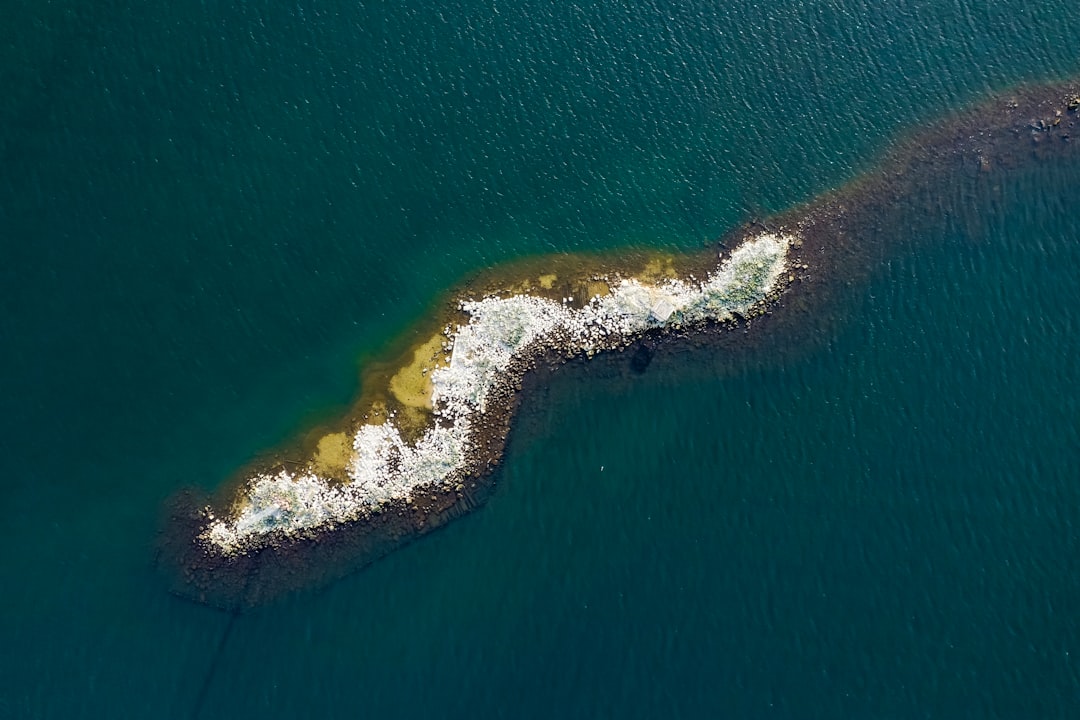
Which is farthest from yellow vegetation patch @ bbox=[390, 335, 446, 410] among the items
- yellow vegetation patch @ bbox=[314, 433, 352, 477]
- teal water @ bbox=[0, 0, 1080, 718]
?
yellow vegetation patch @ bbox=[314, 433, 352, 477]

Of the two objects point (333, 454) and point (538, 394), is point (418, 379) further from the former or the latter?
point (538, 394)

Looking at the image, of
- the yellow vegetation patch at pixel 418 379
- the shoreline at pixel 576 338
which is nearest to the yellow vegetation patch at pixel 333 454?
the shoreline at pixel 576 338

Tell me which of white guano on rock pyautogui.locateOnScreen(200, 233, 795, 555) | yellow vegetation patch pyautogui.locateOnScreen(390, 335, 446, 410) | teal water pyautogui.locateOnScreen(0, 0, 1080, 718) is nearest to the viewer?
teal water pyautogui.locateOnScreen(0, 0, 1080, 718)

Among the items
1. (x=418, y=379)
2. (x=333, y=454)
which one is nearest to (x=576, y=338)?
(x=418, y=379)

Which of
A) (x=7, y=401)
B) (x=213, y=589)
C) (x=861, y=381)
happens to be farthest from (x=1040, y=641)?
(x=7, y=401)

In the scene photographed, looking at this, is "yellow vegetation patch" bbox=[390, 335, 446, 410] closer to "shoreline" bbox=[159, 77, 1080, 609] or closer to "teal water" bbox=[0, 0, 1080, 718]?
"shoreline" bbox=[159, 77, 1080, 609]

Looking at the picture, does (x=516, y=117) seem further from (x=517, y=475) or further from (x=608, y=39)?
(x=517, y=475)

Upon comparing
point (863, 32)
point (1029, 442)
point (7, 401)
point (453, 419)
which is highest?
point (863, 32)
